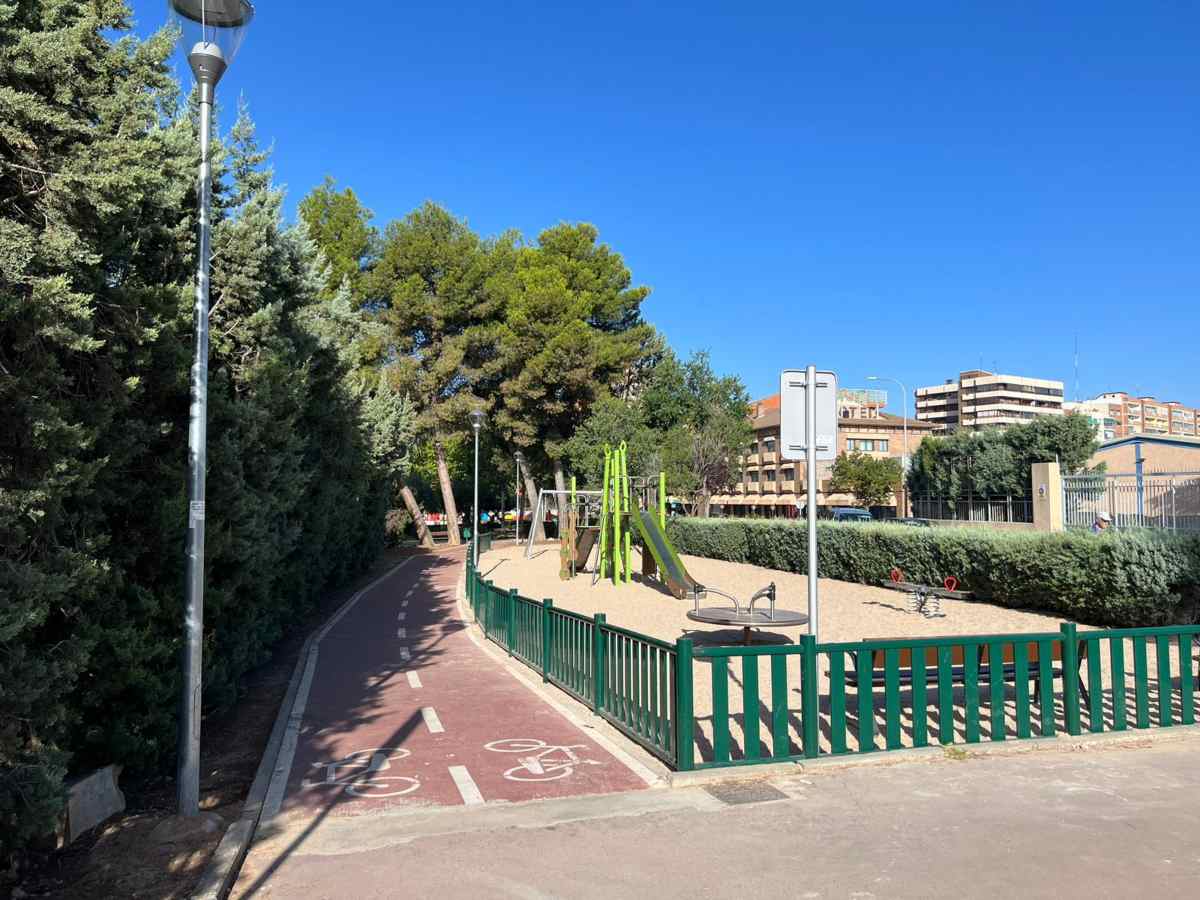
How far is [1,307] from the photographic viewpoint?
15.6 ft

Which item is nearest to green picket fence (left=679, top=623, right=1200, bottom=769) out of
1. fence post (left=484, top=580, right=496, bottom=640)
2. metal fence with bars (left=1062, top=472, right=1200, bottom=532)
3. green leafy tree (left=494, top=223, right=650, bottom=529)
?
fence post (left=484, top=580, right=496, bottom=640)

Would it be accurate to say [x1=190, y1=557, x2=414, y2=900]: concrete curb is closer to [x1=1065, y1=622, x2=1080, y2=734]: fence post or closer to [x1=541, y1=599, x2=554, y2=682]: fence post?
[x1=541, y1=599, x2=554, y2=682]: fence post

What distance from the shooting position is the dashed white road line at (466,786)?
6156mm

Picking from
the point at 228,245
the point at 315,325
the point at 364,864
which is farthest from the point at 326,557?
the point at 364,864

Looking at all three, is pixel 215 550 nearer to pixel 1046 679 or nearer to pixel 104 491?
pixel 104 491

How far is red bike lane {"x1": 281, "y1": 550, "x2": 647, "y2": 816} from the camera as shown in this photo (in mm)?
6391

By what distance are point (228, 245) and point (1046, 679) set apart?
30.9 feet

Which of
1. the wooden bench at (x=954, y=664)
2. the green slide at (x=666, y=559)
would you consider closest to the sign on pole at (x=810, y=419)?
the wooden bench at (x=954, y=664)

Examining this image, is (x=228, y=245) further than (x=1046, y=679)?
Yes

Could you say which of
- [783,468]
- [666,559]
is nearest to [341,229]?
[666,559]

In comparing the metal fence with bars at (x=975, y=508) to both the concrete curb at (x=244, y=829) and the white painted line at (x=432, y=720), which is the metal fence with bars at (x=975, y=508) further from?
the concrete curb at (x=244, y=829)

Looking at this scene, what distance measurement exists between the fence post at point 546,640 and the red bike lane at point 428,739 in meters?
0.37

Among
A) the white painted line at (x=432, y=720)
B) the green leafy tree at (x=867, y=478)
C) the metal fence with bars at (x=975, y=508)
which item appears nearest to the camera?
the white painted line at (x=432, y=720)

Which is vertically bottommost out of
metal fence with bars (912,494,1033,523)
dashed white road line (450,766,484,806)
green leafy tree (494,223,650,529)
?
dashed white road line (450,766,484,806)
